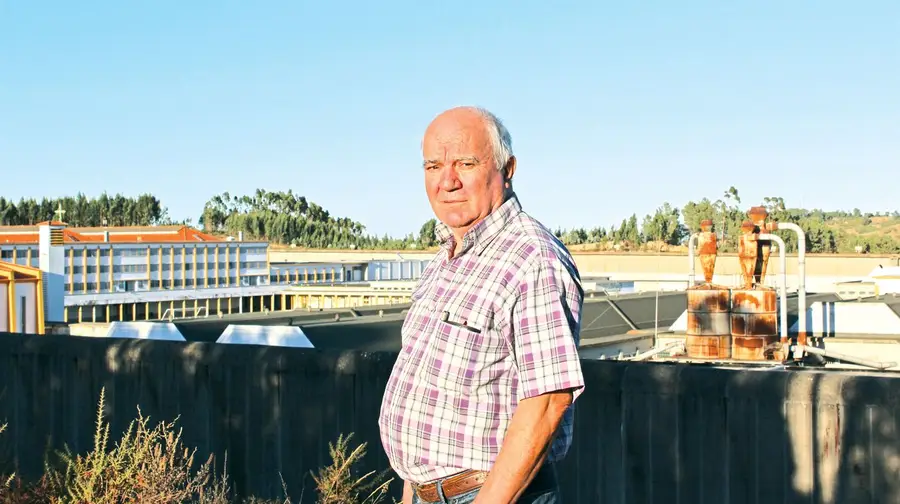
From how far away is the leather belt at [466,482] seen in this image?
9.89 ft

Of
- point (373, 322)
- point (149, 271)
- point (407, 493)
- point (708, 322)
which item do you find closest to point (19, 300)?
point (373, 322)

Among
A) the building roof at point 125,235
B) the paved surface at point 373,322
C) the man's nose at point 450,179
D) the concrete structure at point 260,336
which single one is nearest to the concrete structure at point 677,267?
the building roof at point 125,235

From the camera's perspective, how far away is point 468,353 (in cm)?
297

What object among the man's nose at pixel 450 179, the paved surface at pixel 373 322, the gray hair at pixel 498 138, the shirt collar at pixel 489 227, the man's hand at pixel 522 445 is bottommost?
the paved surface at pixel 373 322

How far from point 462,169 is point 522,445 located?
79cm

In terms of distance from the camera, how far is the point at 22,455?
8.05 metres

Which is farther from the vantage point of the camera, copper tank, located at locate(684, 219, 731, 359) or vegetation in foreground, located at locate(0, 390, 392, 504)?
copper tank, located at locate(684, 219, 731, 359)

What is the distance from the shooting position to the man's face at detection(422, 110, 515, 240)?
121 inches

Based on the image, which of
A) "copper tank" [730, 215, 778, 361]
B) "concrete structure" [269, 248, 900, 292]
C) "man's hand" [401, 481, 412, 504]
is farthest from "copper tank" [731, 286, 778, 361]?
"concrete structure" [269, 248, 900, 292]

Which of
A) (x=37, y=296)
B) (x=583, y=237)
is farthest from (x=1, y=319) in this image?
(x=583, y=237)

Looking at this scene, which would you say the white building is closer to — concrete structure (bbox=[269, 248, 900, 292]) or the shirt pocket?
concrete structure (bbox=[269, 248, 900, 292])

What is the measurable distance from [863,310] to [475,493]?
22413 millimetres

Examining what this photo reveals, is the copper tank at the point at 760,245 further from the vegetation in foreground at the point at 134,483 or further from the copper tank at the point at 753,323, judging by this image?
the vegetation in foreground at the point at 134,483

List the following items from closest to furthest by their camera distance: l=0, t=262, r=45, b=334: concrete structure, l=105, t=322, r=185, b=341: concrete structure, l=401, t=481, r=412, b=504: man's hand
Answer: l=401, t=481, r=412, b=504: man's hand < l=105, t=322, r=185, b=341: concrete structure < l=0, t=262, r=45, b=334: concrete structure
